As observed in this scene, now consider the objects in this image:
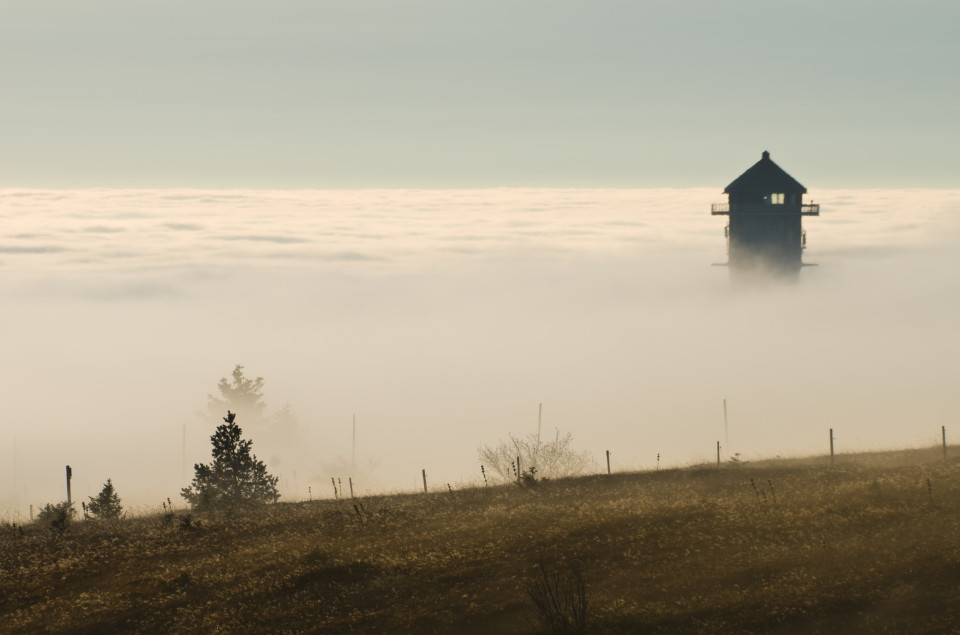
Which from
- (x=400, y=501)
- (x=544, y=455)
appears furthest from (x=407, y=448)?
(x=400, y=501)

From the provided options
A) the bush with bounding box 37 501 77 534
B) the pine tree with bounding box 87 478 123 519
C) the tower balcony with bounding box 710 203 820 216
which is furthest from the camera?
the tower balcony with bounding box 710 203 820 216

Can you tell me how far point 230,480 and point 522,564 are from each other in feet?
70.0

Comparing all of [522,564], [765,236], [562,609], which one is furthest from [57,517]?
[765,236]

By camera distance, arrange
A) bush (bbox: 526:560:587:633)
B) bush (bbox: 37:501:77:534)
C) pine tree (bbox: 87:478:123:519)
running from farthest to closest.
A: pine tree (bbox: 87:478:123:519), bush (bbox: 37:501:77:534), bush (bbox: 526:560:587:633)

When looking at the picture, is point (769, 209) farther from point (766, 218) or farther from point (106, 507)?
point (106, 507)

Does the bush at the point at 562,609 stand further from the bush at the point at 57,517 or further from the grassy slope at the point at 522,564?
the bush at the point at 57,517

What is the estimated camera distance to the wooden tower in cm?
9319

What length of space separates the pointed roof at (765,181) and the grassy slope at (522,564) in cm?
5633

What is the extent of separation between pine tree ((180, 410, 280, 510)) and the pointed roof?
6262 cm

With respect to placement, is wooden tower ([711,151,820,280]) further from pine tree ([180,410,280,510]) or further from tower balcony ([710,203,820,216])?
pine tree ([180,410,280,510])

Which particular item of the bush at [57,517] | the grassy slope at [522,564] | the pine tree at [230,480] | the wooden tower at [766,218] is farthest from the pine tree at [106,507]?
the wooden tower at [766,218]

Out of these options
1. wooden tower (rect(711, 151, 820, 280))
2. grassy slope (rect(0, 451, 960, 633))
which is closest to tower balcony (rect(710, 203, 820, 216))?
wooden tower (rect(711, 151, 820, 280))

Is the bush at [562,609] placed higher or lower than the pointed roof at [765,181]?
lower

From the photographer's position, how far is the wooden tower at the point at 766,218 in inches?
3669
